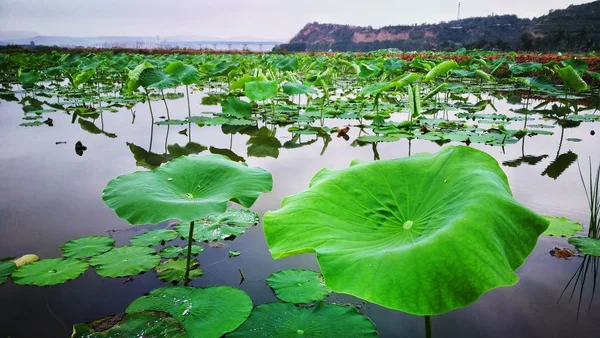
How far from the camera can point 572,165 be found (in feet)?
10.7

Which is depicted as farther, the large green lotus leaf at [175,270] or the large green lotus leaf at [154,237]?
the large green lotus leaf at [154,237]

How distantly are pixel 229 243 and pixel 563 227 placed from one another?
1.73 metres

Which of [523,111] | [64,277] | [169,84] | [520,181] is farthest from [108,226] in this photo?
[523,111]

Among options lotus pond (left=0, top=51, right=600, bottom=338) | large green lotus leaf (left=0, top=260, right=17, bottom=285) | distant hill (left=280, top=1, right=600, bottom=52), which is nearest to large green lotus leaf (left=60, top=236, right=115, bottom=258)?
lotus pond (left=0, top=51, right=600, bottom=338)

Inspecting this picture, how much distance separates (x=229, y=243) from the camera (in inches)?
75.2

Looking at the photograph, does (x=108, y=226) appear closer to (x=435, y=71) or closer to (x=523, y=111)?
(x=435, y=71)

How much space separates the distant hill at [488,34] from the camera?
104 feet

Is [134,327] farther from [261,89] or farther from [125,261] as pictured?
[261,89]

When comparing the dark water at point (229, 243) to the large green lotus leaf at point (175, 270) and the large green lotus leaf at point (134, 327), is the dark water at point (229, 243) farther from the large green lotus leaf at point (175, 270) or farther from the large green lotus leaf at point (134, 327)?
the large green lotus leaf at point (134, 327)

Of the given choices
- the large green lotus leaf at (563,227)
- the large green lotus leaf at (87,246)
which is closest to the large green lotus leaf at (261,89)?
the large green lotus leaf at (87,246)

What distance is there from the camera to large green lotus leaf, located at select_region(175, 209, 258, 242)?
1946 mm

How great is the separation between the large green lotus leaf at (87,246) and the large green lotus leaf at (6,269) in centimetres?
19

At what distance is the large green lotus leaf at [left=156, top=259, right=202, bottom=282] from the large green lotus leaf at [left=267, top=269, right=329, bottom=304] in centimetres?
33

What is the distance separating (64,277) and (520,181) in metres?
2.89
